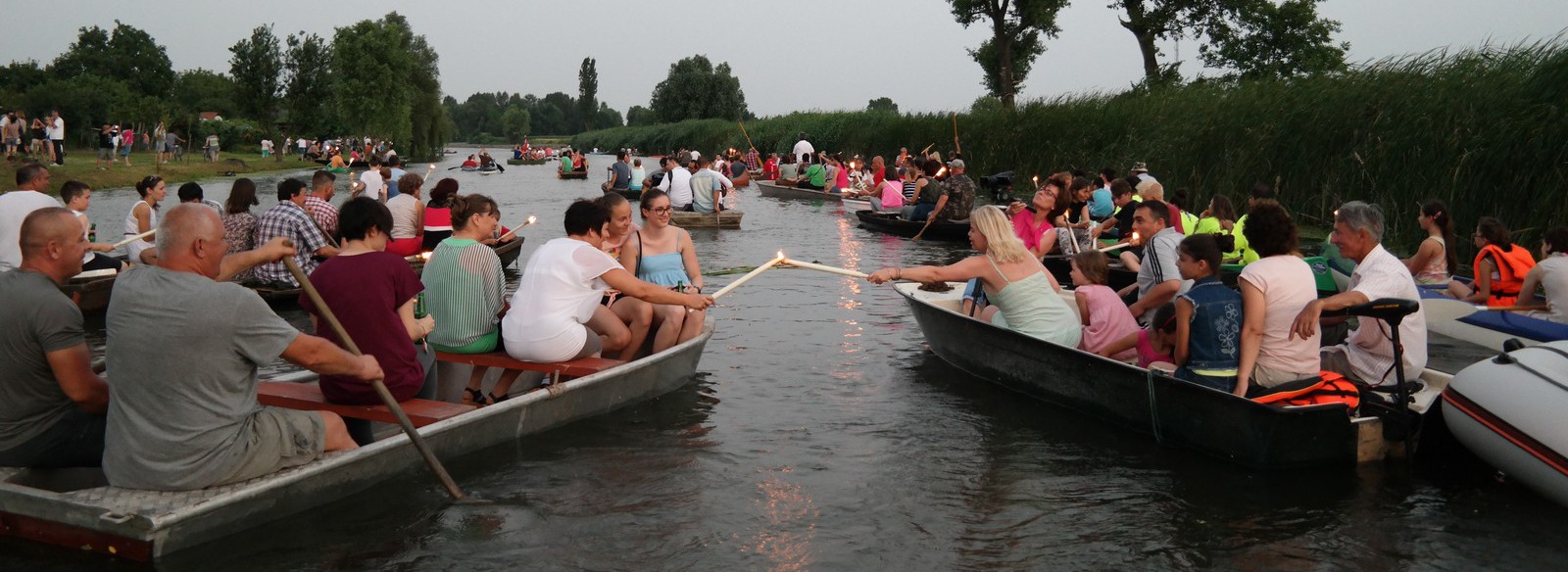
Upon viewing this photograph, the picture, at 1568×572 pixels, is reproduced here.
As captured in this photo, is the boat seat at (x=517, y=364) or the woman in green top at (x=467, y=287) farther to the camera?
the boat seat at (x=517, y=364)

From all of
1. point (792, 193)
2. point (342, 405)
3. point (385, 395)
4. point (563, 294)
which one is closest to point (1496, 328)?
point (563, 294)

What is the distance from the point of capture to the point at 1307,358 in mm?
5992

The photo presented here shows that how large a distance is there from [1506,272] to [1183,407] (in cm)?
444

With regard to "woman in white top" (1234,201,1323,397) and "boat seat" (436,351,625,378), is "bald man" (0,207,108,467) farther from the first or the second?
"woman in white top" (1234,201,1323,397)

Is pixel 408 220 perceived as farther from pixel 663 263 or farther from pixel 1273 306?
pixel 1273 306

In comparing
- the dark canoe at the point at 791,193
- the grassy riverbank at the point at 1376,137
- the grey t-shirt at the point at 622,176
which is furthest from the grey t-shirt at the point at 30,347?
the dark canoe at the point at 791,193

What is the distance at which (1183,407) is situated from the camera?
20.6 ft

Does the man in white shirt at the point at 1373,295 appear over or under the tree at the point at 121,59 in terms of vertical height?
under

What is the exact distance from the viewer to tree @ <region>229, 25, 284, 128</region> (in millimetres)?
55656

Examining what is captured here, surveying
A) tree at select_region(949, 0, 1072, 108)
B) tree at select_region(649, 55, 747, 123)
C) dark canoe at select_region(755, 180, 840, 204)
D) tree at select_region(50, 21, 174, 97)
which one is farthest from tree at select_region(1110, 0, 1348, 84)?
tree at select_region(50, 21, 174, 97)

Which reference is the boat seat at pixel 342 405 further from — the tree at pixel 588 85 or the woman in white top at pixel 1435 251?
the tree at pixel 588 85

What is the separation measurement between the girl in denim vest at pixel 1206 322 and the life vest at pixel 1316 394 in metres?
0.22

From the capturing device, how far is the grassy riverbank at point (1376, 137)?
12180mm

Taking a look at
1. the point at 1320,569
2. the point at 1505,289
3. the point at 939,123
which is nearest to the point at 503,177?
the point at 939,123
